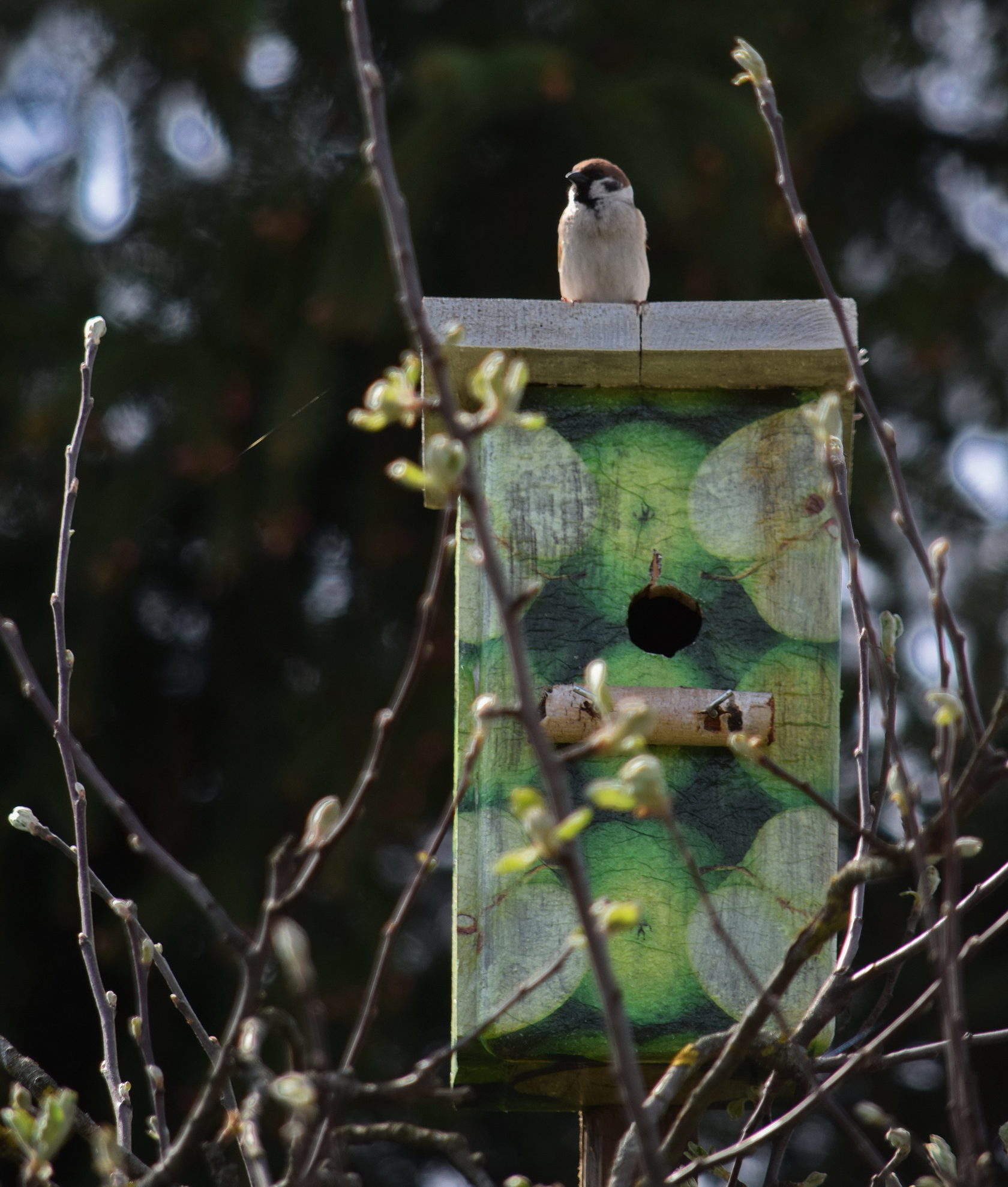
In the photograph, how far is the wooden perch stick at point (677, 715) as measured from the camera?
5.61 ft

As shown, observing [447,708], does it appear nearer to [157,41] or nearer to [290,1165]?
[157,41]

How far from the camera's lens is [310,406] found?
131 inches

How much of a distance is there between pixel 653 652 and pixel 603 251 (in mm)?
817

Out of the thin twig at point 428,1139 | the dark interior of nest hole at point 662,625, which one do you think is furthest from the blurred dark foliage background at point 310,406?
the thin twig at point 428,1139

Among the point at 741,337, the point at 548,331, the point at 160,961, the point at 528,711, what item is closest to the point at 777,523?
the point at 741,337

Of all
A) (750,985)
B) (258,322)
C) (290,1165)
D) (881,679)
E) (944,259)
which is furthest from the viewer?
(944,259)

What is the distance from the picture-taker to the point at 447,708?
11.8ft

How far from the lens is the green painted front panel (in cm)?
169

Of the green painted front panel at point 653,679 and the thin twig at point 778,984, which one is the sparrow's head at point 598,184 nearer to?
the green painted front panel at point 653,679

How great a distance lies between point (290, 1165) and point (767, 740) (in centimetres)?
94

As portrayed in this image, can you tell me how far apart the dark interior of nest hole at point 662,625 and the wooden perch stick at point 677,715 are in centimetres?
18

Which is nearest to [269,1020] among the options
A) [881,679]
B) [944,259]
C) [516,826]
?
[881,679]

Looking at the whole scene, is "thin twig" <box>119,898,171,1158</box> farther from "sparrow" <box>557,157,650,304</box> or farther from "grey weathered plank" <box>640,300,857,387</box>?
"sparrow" <box>557,157,650,304</box>

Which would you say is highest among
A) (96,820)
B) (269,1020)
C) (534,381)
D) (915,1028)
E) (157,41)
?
(157,41)
